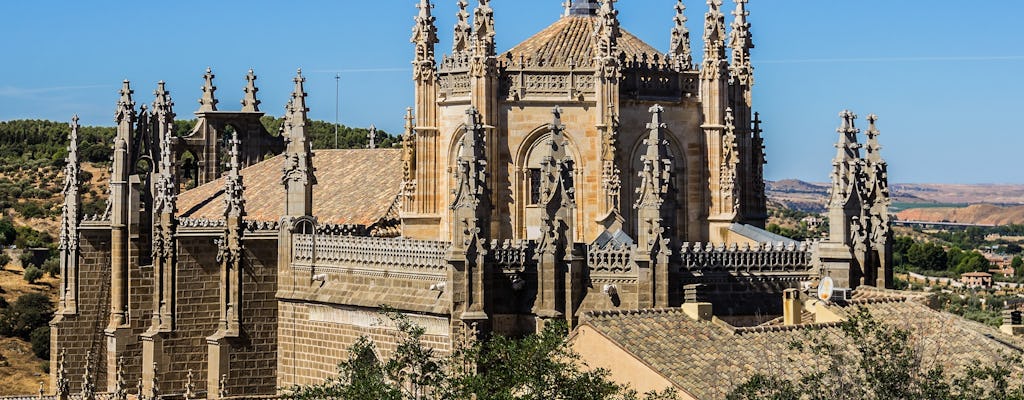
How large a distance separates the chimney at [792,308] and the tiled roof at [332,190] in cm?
1347

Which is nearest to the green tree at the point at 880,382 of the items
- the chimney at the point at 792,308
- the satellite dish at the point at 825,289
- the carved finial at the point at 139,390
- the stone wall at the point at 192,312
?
the chimney at the point at 792,308

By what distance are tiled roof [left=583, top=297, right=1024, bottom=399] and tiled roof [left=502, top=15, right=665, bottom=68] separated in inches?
396

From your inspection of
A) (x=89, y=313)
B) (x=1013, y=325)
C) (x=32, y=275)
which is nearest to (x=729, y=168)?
(x=1013, y=325)

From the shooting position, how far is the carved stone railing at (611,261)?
44219 millimetres

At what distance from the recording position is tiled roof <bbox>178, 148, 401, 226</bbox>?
182 ft

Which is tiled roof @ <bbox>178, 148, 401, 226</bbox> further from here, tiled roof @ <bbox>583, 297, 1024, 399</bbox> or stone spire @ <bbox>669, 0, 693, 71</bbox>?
tiled roof @ <bbox>583, 297, 1024, 399</bbox>

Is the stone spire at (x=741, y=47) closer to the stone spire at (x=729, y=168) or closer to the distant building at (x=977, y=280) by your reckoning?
the stone spire at (x=729, y=168)

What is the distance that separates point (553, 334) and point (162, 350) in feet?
60.4

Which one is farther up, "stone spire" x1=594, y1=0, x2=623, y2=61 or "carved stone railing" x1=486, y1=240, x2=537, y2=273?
"stone spire" x1=594, y1=0, x2=623, y2=61

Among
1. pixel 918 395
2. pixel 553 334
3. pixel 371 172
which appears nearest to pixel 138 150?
pixel 371 172

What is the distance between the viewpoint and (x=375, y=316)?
46906mm

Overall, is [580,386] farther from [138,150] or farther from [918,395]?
[138,150]

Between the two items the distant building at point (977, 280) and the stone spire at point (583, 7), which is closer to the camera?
the stone spire at point (583, 7)

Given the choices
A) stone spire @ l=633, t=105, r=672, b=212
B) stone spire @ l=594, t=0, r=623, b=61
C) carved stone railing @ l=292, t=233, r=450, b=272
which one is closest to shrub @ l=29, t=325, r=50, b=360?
carved stone railing @ l=292, t=233, r=450, b=272
